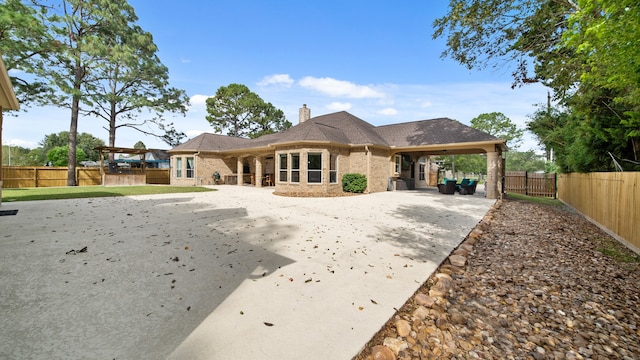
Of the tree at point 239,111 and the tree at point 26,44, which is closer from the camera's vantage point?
the tree at point 26,44

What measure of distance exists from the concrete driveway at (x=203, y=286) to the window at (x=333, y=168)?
845 cm

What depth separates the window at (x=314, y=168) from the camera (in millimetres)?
14094

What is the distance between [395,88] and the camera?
16.2 metres

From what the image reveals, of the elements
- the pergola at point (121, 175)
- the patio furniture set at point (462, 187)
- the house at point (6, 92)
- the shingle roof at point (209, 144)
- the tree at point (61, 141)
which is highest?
the tree at point (61, 141)

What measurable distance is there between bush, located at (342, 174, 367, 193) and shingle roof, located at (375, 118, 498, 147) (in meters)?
3.86

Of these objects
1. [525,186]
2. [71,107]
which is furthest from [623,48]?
[71,107]

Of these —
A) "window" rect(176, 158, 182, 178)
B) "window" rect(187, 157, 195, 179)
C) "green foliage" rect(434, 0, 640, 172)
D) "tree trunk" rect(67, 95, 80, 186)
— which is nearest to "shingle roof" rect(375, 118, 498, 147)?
"green foliage" rect(434, 0, 640, 172)

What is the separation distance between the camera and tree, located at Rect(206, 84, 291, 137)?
36.6m

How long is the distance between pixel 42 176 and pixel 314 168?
20464mm

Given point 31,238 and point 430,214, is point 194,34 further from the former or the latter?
point 430,214

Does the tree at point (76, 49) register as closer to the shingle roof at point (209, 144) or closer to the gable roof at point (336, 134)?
the shingle roof at point (209, 144)

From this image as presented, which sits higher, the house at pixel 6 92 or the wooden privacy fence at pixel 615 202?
the house at pixel 6 92

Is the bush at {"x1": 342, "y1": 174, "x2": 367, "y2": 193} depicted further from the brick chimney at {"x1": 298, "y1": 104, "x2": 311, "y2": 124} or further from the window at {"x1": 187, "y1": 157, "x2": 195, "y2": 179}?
the window at {"x1": 187, "y1": 157, "x2": 195, "y2": 179}

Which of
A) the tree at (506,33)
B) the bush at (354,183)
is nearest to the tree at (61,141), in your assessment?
the bush at (354,183)
